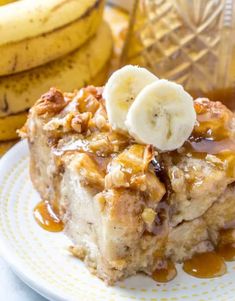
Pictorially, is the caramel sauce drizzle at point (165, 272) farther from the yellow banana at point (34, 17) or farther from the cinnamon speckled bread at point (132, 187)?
the yellow banana at point (34, 17)

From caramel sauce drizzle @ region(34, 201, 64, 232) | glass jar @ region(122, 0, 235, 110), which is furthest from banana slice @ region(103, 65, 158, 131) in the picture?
glass jar @ region(122, 0, 235, 110)

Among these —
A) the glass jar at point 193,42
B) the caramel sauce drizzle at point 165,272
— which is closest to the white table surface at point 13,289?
the caramel sauce drizzle at point 165,272

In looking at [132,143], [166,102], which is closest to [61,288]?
[132,143]

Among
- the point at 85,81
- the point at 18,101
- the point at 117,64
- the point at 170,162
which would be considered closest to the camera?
the point at 170,162

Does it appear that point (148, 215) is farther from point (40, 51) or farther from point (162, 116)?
point (40, 51)

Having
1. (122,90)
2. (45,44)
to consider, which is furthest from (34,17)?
(122,90)

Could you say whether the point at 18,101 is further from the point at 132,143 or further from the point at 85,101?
the point at 132,143
